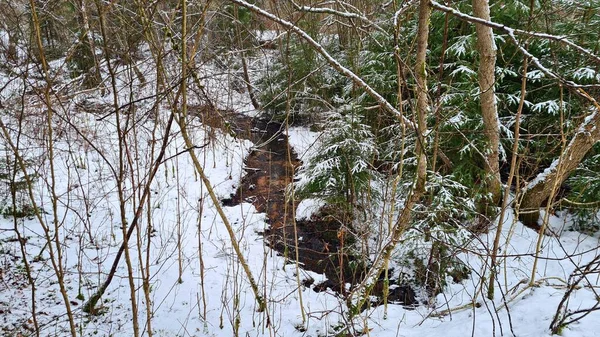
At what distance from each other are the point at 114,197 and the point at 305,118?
6.28 meters

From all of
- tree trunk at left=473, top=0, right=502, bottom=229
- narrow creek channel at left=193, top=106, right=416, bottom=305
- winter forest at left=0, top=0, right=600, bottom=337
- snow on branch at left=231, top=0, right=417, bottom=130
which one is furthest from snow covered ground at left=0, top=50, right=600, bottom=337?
tree trunk at left=473, top=0, right=502, bottom=229

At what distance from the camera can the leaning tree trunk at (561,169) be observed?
4258 millimetres

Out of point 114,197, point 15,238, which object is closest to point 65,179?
point 114,197

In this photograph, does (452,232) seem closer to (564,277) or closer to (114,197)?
(564,277)

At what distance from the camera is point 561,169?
444 centimetres

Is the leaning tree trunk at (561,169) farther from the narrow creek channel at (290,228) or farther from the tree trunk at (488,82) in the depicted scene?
the narrow creek channel at (290,228)

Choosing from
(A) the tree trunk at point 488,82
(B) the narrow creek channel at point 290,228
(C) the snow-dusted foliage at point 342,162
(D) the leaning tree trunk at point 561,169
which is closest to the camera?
(D) the leaning tree trunk at point 561,169

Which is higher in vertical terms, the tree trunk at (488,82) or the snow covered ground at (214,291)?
the tree trunk at (488,82)

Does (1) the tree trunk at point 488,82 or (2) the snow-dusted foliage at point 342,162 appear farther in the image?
(2) the snow-dusted foliage at point 342,162

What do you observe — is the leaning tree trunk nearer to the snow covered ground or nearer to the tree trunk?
the snow covered ground

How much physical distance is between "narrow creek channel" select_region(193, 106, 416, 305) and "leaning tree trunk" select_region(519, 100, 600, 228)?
2178mm

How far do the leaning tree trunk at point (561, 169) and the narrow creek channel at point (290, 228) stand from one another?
2.18 meters

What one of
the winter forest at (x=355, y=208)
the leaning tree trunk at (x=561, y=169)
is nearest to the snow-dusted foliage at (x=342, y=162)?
the winter forest at (x=355, y=208)

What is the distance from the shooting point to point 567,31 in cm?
570
